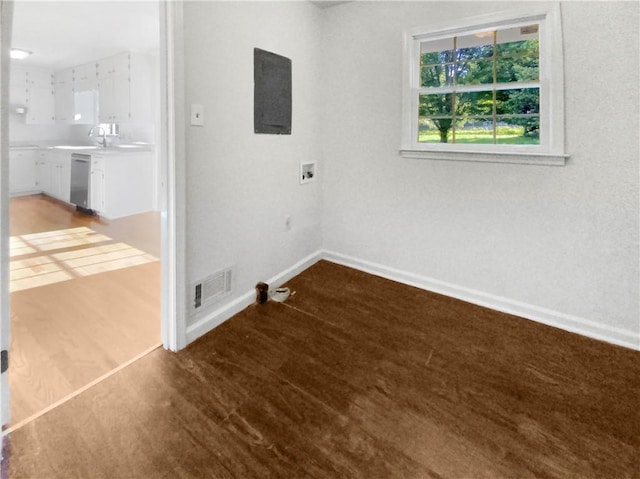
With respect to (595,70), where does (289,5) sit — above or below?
above

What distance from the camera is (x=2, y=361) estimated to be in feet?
4.42

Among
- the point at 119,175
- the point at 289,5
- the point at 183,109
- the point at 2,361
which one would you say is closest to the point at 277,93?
the point at 289,5

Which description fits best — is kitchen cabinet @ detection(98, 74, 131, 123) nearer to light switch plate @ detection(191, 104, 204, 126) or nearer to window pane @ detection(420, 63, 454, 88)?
light switch plate @ detection(191, 104, 204, 126)

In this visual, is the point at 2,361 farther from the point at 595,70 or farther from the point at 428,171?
the point at 595,70

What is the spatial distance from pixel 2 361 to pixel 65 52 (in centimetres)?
574

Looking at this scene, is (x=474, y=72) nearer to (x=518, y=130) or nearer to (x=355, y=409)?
(x=518, y=130)

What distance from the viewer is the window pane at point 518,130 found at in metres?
2.41

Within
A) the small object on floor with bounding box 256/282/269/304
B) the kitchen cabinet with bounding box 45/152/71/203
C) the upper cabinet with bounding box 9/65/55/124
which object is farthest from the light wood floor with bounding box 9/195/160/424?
the upper cabinet with bounding box 9/65/55/124

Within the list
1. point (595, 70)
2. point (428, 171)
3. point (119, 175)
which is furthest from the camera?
point (119, 175)

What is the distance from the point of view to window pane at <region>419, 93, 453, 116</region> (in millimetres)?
2756

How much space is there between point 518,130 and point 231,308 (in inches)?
93.3

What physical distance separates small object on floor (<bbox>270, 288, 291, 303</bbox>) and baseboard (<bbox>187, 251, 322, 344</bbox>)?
0.29 feet

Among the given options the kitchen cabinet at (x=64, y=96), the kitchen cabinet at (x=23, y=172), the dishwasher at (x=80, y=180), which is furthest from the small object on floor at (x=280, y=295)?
the kitchen cabinet at (x=23, y=172)

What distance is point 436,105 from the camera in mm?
2807
